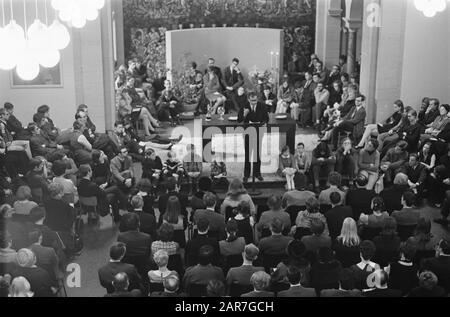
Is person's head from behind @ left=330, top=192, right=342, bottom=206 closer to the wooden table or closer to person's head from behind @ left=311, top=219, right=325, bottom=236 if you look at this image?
person's head from behind @ left=311, top=219, right=325, bottom=236

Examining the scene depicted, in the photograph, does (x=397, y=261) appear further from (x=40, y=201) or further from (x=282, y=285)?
(x=40, y=201)

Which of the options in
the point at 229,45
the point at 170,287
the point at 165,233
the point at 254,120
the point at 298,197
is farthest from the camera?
the point at 229,45

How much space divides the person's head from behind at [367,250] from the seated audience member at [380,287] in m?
0.21

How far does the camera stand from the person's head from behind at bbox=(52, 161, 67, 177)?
10.3 m

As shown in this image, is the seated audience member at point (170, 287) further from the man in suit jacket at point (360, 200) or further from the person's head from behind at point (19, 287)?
the man in suit jacket at point (360, 200)

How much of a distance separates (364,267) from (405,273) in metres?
0.42

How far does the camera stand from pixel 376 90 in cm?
1498

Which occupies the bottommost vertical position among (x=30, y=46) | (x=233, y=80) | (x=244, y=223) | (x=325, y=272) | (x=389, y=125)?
(x=325, y=272)

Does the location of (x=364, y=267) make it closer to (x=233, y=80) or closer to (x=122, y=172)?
(x=122, y=172)

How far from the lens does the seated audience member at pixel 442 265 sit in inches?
305

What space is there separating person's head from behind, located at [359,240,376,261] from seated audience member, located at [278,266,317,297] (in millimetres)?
801

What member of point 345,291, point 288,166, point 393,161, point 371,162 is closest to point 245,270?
point 345,291

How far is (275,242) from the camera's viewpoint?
8.24 meters

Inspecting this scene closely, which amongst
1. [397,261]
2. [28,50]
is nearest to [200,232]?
[397,261]
